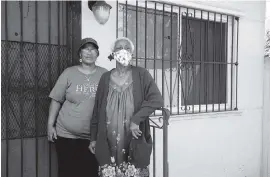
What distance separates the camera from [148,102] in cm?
223

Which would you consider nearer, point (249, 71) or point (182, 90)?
point (182, 90)

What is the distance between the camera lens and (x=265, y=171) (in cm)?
448

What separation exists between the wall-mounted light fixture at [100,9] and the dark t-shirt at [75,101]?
2.15ft

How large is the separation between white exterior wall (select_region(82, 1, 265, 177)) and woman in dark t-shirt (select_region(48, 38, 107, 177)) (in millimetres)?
1067

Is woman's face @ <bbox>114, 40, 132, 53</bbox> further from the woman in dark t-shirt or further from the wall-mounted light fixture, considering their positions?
the wall-mounted light fixture

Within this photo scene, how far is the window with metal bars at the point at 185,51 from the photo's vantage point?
132 inches

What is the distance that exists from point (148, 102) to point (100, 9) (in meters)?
1.16

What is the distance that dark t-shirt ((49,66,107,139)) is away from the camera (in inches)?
97.3

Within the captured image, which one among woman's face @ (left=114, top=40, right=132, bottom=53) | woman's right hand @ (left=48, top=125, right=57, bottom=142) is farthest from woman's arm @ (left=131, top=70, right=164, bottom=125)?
woman's right hand @ (left=48, top=125, right=57, bottom=142)

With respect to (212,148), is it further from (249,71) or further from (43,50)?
(43,50)

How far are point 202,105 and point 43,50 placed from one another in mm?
2219

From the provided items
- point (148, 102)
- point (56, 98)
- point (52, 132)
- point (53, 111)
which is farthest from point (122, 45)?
point (52, 132)

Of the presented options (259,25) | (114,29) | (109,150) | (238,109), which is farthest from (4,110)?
(259,25)

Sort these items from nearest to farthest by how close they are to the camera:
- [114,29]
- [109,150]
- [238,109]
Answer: [109,150]
[114,29]
[238,109]
